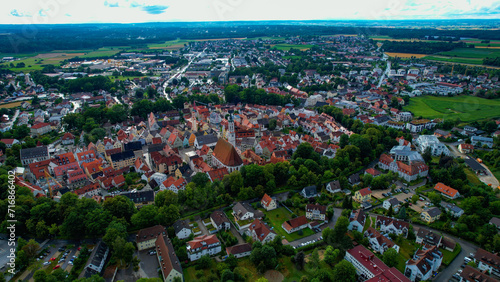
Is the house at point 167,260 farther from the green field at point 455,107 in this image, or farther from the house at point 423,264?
the green field at point 455,107

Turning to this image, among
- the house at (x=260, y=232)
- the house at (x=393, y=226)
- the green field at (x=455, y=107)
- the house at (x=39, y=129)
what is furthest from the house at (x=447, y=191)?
the house at (x=39, y=129)

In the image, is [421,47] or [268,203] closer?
[268,203]

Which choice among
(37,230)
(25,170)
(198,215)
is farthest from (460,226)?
(25,170)

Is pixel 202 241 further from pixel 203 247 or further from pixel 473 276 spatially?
pixel 473 276

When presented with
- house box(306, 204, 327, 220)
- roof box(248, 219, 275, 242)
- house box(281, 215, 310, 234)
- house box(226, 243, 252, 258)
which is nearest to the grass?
house box(306, 204, 327, 220)

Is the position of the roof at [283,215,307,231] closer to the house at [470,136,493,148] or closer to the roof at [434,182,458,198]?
the roof at [434,182,458,198]

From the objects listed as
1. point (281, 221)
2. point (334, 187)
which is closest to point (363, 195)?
point (334, 187)
